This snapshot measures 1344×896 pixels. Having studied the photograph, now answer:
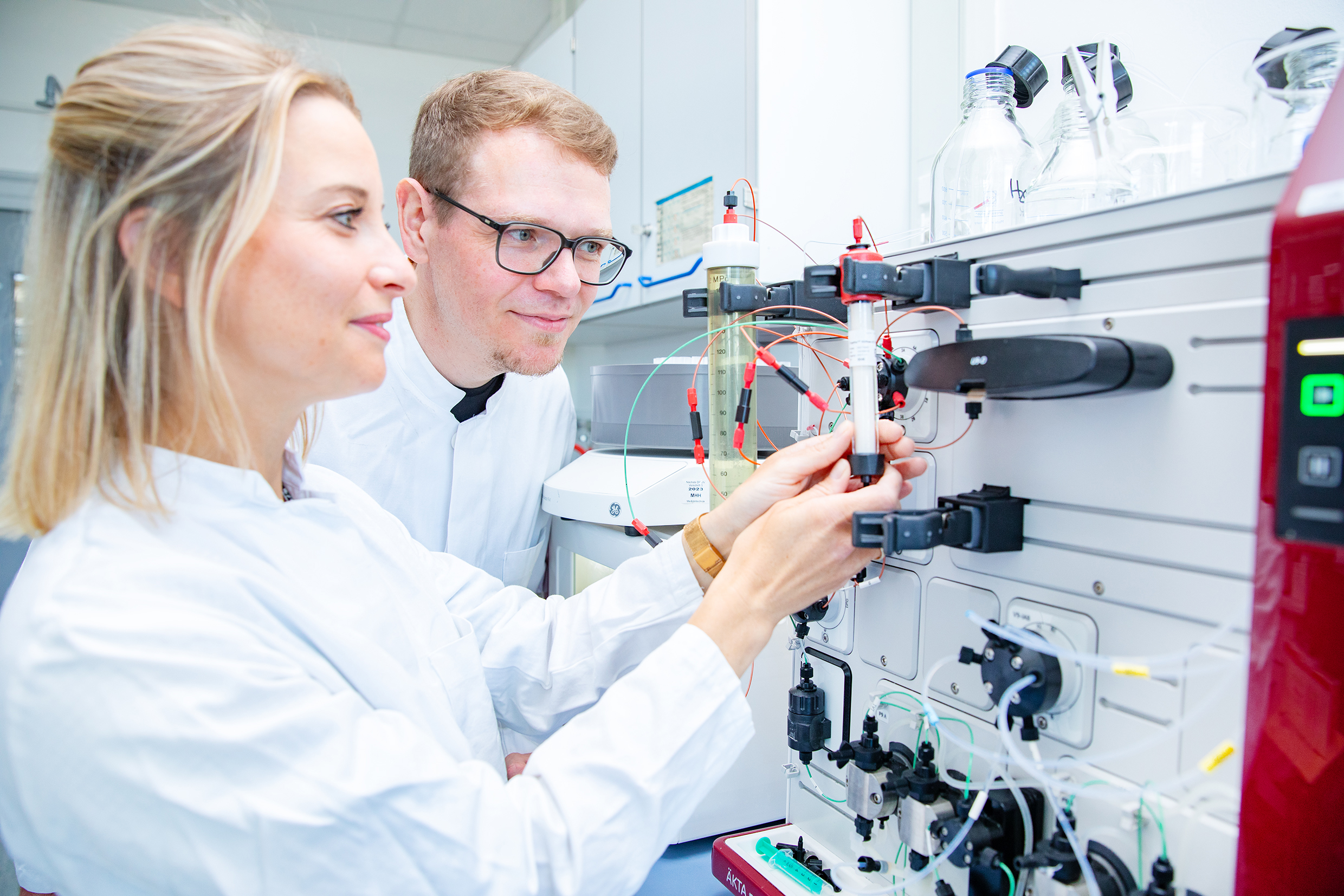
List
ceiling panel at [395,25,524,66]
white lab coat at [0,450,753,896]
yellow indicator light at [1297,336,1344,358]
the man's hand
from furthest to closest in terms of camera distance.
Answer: ceiling panel at [395,25,524,66] → the man's hand → white lab coat at [0,450,753,896] → yellow indicator light at [1297,336,1344,358]

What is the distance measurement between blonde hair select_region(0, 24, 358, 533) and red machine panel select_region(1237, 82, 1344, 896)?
0.67 meters

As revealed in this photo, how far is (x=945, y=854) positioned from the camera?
0.64 m

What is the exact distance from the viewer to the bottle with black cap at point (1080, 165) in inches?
29.1

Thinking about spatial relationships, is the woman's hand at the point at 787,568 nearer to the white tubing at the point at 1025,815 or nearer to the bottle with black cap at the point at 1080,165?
the white tubing at the point at 1025,815

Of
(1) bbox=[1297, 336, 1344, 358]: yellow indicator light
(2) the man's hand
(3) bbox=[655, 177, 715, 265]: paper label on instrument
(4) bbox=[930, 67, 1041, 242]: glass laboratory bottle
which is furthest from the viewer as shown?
(3) bbox=[655, 177, 715, 265]: paper label on instrument

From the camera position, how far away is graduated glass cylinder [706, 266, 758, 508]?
3.15 feet

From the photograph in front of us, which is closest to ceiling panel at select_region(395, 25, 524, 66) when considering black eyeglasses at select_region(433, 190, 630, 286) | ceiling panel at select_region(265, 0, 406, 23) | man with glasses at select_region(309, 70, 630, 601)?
ceiling panel at select_region(265, 0, 406, 23)

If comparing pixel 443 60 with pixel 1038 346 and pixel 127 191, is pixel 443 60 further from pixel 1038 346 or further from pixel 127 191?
pixel 1038 346

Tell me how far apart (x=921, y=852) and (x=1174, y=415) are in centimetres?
42

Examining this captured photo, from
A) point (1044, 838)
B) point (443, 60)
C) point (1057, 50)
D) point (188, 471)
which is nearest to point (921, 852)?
point (1044, 838)

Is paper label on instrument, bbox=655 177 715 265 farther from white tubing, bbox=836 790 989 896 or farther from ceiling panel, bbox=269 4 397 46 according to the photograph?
ceiling panel, bbox=269 4 397 46

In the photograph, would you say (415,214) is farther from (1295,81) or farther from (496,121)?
(1295,81)

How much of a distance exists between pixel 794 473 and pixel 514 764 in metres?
0.50

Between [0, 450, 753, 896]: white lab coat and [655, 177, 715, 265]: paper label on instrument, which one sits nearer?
Result: [0, 450, 753, 896]: white lab coat
